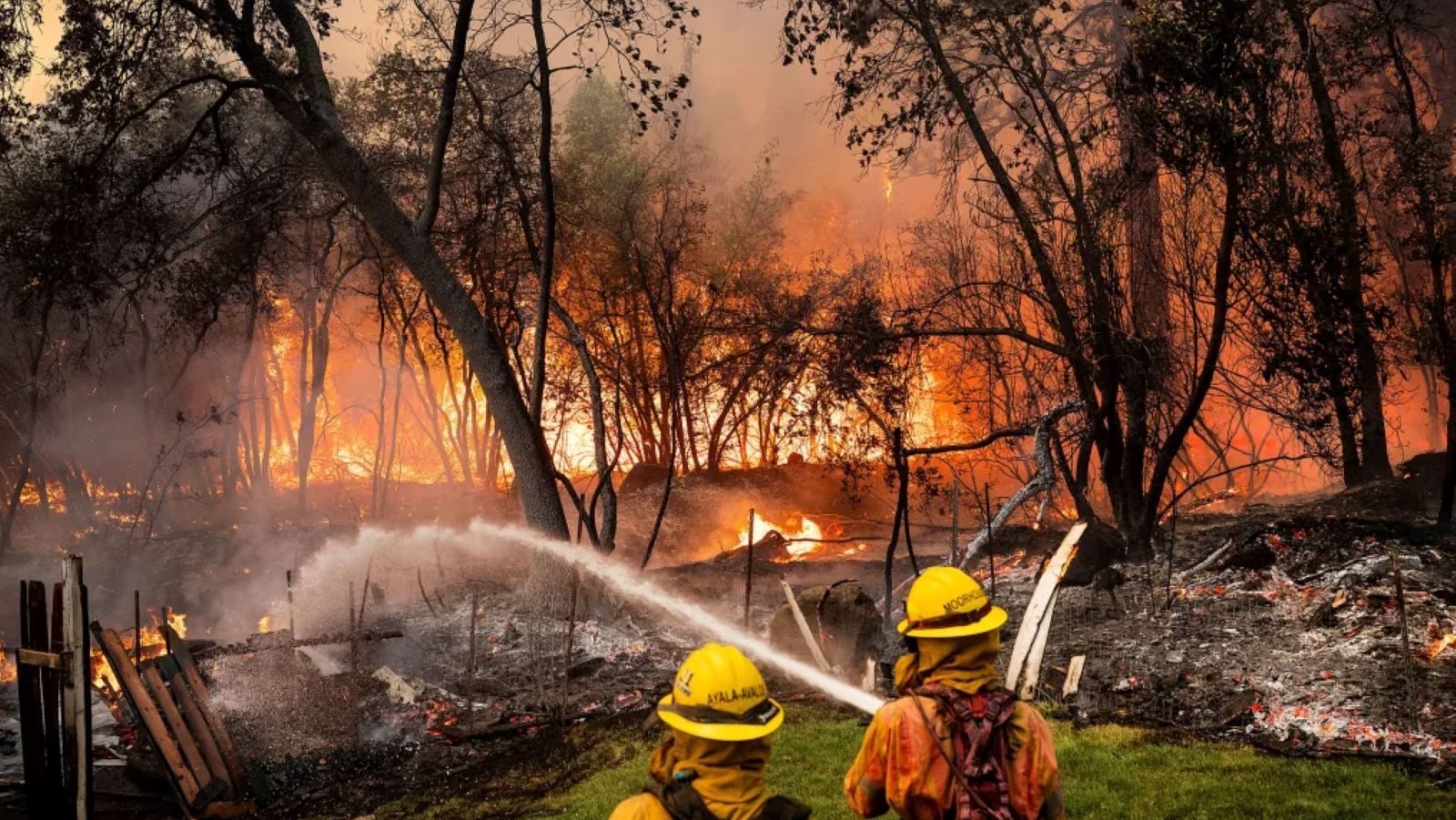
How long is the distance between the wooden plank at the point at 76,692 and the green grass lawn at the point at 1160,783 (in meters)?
3.20

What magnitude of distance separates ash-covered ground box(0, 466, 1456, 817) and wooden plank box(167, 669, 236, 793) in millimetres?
378

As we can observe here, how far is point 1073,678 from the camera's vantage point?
9203 mm

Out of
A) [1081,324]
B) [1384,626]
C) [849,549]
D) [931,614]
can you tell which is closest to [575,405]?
[849,549]

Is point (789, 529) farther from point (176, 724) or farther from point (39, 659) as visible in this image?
point (39, 659)

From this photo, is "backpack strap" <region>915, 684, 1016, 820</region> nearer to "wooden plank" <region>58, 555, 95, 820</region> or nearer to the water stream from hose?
"wooden plank" <region>58, 555, 95, 820</region>

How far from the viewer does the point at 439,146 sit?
12.5m

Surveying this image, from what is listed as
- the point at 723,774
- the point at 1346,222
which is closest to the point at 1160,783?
the point at 723,774

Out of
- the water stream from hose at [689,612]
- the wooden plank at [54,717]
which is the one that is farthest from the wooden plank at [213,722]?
the water stream from hose at [689,612]

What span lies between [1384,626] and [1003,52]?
948 centimetres

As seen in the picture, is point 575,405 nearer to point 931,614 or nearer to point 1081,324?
point 1081,324

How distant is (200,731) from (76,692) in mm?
2481

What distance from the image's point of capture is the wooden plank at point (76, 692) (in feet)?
20.2

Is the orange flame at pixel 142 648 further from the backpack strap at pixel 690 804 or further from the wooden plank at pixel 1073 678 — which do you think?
the wooden plank at pixel 1073 678

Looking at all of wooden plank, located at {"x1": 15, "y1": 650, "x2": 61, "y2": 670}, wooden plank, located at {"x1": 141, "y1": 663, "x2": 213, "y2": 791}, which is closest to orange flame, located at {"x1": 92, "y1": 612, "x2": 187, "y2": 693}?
wooden plank, located at {"x1": 141, "y1": 663, "x2": 213, "y2": 791}
